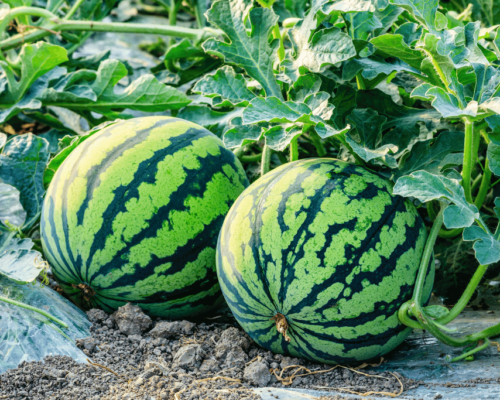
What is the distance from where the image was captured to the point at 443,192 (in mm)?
1486

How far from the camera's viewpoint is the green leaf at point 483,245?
1.45 metres

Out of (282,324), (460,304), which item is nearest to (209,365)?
(282,324)

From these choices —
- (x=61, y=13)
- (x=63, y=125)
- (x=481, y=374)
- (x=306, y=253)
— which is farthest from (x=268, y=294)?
(x=61, y=13)

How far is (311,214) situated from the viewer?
5.24 ft

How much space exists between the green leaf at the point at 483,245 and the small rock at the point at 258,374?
73 cm

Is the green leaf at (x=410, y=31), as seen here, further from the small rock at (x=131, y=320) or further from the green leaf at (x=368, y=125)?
the small rock at (x=131, y=320)

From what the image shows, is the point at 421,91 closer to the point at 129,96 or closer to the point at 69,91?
the point at 129,96

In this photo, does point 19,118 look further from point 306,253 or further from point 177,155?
point 306,253

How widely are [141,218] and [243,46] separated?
785mm

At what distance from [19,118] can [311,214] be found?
2.31 m

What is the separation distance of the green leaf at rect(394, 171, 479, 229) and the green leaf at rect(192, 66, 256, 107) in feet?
2.39

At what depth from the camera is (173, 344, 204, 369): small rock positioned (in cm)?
167

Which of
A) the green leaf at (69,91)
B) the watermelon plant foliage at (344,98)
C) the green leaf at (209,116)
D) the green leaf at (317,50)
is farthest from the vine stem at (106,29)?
the green leaf at (317,50)

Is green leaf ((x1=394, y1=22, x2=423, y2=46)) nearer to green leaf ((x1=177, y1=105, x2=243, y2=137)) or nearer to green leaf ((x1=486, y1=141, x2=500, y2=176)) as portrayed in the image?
green leaf ((x1=486, y1=141, x2=500, y2=176))
